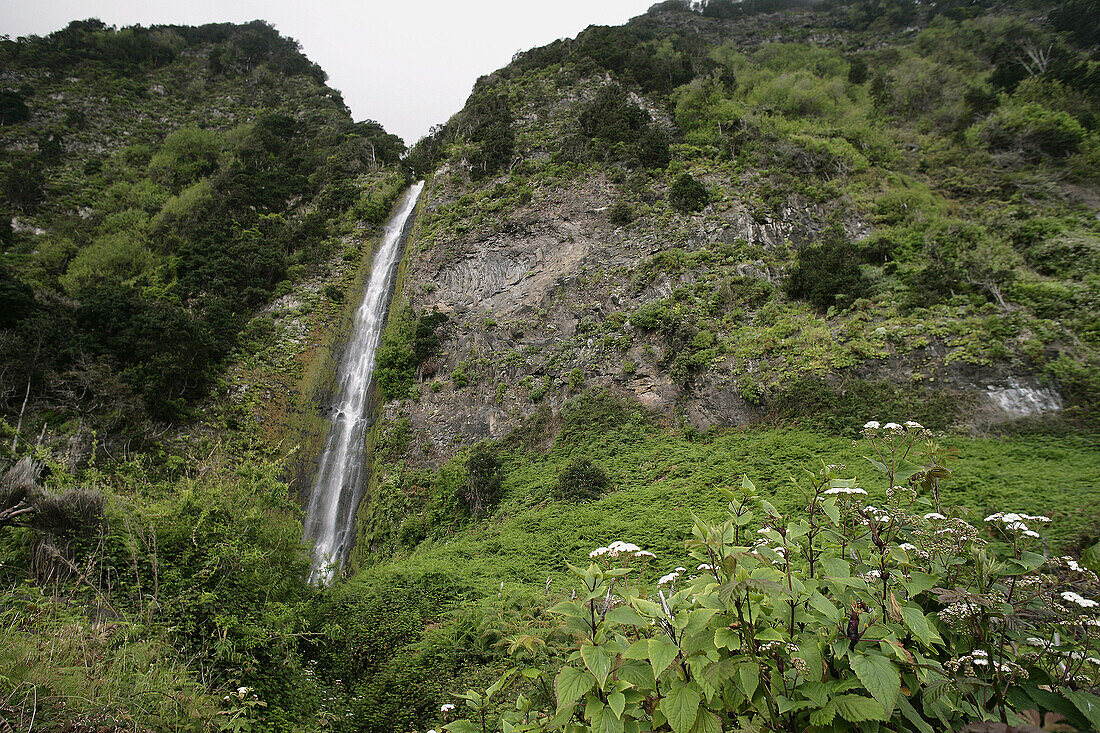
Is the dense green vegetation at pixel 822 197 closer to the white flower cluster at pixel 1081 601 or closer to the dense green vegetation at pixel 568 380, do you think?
the dense green vegetation at pixel 568 380

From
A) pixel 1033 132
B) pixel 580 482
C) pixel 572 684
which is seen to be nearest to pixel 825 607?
pixel 572 684

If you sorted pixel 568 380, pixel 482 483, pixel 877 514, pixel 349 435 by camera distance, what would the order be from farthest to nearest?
pixel 349 435 → pixel 568 380 → pixel 482 483 → pixel 877 514

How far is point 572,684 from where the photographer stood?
1.69 m

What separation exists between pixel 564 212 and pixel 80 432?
21856 mm

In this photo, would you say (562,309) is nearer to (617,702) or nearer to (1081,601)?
(1081,601)

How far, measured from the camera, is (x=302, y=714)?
16.5 feet

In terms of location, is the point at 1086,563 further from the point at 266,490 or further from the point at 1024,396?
the point at 1024,396

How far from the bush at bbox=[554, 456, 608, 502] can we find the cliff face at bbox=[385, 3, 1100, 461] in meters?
3.69

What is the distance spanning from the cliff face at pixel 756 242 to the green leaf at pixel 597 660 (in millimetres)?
11680

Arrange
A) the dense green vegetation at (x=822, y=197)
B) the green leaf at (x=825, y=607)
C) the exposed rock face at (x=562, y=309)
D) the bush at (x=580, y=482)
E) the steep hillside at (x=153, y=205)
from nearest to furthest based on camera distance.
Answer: the green leaf at (x=825, y=607) < the dense green vegetation at (x=822, y=197) < the bush at (x=580, y=482) < the exposed rock face at (x=562, y=309) < the steep hillside at (x=153, y=205)

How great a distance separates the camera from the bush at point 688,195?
69.6 ft

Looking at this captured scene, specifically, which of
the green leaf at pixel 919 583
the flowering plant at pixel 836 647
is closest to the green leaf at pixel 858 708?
the flowering plant at pixel 836 647

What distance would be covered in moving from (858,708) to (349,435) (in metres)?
21.4

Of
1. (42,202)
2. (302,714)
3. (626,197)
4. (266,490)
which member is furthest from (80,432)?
(42,202)
